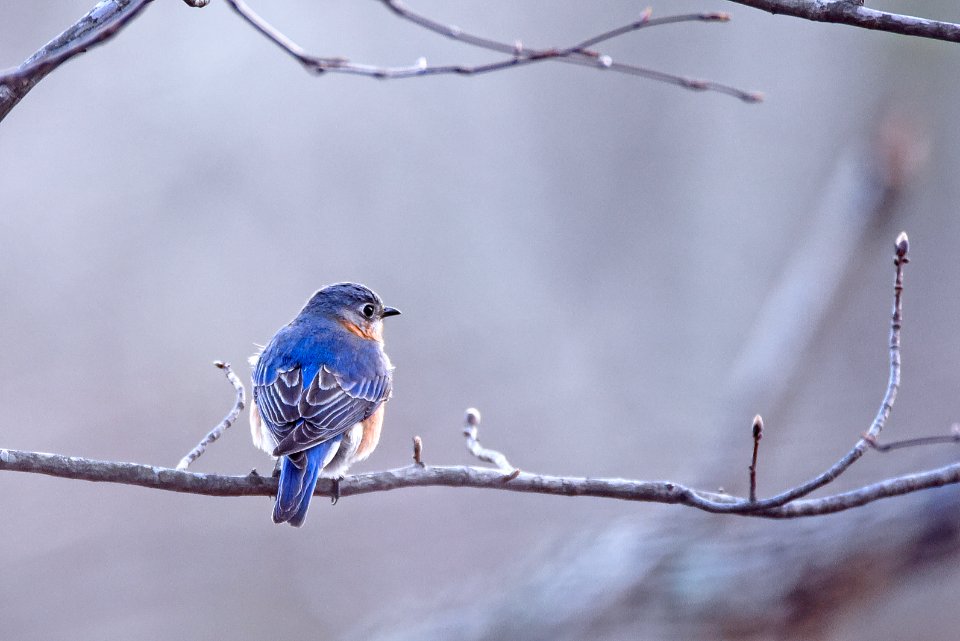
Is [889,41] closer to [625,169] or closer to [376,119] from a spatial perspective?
[625,169]

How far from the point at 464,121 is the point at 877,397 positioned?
4411mm

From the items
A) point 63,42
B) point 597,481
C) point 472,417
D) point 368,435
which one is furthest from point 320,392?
point 63,42

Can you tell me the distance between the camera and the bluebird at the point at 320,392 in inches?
147

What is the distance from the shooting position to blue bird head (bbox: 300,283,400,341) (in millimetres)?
5090

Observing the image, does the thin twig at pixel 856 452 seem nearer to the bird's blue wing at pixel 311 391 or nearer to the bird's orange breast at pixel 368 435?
the bird's blue wing at pixel 311 391

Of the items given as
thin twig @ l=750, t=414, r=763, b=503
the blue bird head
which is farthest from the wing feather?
thin twig @ l=750, t=414, r=763, b=503

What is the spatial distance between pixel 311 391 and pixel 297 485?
2.20 feet

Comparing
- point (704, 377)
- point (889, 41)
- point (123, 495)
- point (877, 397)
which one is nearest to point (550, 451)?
point (704, 377)

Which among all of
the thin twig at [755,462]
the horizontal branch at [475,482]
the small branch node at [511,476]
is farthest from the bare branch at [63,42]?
the thin twig at [755,462]

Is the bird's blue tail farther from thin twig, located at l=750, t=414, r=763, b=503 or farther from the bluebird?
thin twig, located at l=750, t=414, r=763, b=503

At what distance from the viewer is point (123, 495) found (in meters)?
7.39

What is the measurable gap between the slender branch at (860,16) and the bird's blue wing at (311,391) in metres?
2.19

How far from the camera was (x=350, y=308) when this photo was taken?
512 centimetres

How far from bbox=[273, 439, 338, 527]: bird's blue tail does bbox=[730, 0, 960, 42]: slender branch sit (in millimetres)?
2130
